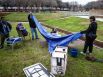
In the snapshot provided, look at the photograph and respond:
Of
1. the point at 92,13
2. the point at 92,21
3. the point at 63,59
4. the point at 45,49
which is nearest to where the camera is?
the point at 63,59

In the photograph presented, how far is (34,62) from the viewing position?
7.89 metres

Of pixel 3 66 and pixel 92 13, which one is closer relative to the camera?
pixel 3 66

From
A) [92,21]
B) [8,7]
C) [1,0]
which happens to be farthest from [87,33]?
[8,7]

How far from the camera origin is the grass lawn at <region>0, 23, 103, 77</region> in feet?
22.0

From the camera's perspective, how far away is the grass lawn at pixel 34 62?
671 cm

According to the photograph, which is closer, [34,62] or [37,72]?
[37,72]

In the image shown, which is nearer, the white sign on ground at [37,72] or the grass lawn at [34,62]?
the white sign on ground at [37,72]

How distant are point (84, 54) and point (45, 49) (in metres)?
2.44

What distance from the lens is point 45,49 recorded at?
10.0 m

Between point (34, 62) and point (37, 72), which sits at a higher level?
point (37, 72)

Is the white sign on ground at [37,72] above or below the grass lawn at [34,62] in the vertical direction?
above

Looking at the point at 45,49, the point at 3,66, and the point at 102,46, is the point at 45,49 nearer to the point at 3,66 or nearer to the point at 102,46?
the point at 3,66

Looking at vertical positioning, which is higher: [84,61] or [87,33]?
[87,33]

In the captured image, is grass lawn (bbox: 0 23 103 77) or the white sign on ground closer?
the white sign on ground
